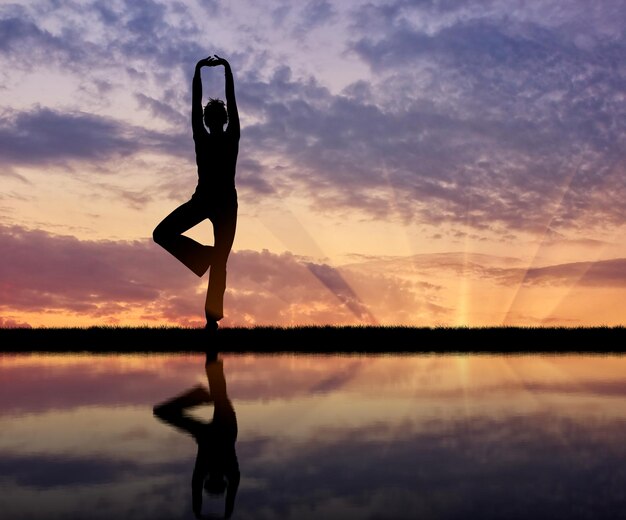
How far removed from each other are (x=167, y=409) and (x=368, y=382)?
2.72m

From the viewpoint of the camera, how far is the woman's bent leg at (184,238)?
12344 millimetres

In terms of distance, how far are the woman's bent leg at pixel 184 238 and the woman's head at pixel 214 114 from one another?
→ 1.40 metres

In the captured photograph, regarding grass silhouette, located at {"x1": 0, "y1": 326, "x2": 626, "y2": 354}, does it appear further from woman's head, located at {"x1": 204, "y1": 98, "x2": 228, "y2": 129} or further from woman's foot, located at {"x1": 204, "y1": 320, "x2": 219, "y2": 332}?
woman's head, located at {"x1": 204, "y1": 98, "x2": 228, "y2": 129}

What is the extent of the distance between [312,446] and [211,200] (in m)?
8.17

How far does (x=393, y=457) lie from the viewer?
14.7 ft

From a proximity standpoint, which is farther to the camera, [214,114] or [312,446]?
[214,114]

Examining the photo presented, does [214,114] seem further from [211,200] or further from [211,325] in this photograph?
[211,325]

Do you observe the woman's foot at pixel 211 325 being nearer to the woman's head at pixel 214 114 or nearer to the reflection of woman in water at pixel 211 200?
the reflection of woman in water at pixel 211 200

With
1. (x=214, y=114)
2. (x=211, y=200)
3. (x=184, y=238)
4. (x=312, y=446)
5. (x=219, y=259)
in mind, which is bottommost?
(x=312, y=446)

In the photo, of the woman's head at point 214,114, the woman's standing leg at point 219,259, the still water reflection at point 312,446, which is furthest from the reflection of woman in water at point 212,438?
the woman's head at point 214,114

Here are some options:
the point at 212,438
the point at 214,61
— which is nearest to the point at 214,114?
the point at 214,61

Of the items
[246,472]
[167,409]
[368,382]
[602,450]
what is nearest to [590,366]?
[368,382]

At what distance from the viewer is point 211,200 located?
1240cm

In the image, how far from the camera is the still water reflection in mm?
3537
